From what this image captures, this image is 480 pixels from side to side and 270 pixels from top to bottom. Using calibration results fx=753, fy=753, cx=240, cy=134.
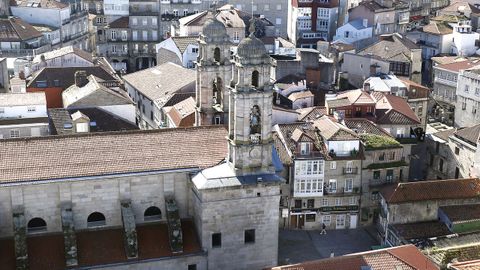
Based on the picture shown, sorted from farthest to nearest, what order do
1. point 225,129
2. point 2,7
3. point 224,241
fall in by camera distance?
point 2,7 → point 225,129 → point 224,241

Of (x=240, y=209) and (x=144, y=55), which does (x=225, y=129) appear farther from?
(x=144, y=55)

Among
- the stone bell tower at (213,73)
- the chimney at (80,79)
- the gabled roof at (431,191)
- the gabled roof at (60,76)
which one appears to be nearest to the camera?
the stone bell tower at (213,73)

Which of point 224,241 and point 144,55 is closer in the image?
point 224,241

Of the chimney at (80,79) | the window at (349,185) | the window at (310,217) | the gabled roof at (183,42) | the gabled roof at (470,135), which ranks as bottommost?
the window at (310,217)

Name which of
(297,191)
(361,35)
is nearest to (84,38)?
(361,35)

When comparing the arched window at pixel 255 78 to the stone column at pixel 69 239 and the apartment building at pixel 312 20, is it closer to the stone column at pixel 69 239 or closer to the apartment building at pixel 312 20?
the stone column at pixel 69 239

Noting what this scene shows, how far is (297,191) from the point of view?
67500 mm

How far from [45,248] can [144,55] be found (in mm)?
72942

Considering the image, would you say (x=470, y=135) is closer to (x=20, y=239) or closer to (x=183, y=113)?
(x=183, y=113)

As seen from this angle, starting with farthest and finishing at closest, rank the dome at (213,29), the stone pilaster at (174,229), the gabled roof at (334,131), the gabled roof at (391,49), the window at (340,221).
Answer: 1. the gabled roof at (391,49)
2. the window at (340,221)
3. the gabled roof at (334,131)
4. the dome at (213,29)
5. the stone pilaster at (174,229)

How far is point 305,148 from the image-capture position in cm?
6706

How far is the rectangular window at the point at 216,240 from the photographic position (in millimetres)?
51125

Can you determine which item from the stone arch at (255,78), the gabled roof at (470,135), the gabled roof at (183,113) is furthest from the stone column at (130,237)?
the gabled roof at (470,135)

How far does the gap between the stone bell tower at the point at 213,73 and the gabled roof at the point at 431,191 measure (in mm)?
16988
